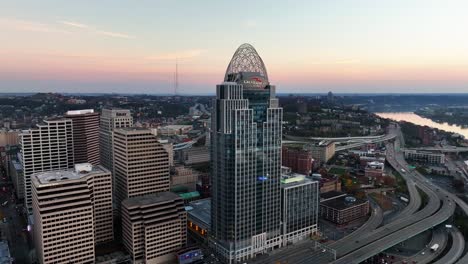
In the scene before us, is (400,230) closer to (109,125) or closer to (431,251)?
(431,251)

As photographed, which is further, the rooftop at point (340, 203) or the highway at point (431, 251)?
the rooftop at point (340, 203)

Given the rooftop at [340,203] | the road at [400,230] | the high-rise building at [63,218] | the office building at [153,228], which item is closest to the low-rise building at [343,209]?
the rooftop at [340,203]

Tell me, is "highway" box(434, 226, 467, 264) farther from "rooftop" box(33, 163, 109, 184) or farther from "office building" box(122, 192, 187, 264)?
"rooftop" box(33, 163, 109, 184)

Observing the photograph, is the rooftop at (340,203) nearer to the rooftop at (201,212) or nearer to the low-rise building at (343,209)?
the low-rise building at (343,209)

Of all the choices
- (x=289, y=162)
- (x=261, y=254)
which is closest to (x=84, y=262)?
(x=261, y=254)

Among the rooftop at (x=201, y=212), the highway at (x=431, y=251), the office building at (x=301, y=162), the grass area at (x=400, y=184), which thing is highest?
the office building at (x=301, y=162)

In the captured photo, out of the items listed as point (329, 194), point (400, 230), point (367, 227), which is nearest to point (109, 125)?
point (329, 194)
